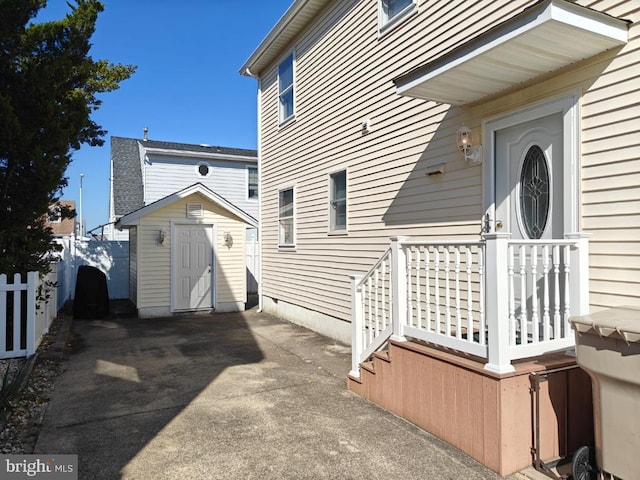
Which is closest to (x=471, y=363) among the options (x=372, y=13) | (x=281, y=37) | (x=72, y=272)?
(x=372, y=13)

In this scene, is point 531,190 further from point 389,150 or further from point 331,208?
point 331,208

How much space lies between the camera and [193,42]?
38.7 feet

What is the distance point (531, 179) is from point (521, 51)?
1178mm

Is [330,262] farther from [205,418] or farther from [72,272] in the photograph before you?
[72,272]

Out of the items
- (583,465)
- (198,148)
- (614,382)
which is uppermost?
(198,148)

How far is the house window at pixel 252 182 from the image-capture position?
58.6 feet

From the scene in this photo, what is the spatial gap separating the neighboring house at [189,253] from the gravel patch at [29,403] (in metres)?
3.75

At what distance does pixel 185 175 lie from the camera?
17.2 m

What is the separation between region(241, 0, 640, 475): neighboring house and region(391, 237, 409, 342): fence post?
15mm

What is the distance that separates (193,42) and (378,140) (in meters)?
8.05

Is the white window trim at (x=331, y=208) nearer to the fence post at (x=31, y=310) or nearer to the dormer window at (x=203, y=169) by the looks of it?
the fence post at (x=31, y=310)

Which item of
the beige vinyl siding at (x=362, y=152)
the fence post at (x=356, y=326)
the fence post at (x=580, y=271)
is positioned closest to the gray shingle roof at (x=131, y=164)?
the beige vinyl siding at (x=362, y=152)

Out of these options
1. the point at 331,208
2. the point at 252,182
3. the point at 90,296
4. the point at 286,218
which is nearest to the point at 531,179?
the point at 331,208

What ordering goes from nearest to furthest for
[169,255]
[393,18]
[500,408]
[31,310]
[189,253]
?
[500,408]
[31,310]
[393,18]
[169,255]
[189,253]
